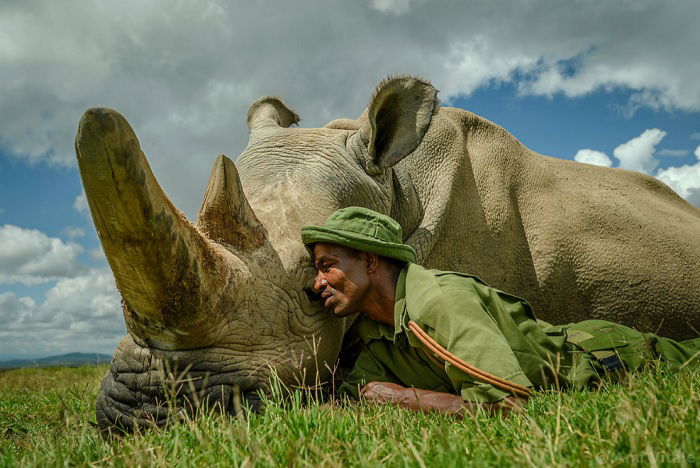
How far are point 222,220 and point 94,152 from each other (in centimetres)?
100

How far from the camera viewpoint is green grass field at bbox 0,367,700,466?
177 cm

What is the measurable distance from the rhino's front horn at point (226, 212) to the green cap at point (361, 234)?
0.32 metres

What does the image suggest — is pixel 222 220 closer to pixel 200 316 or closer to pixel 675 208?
pixel 200 316

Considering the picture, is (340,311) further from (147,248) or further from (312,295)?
(147,248)

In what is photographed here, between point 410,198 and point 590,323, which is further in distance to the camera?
point 410,198

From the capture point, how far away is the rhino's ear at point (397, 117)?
473cm

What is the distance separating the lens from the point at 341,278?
3588 mm

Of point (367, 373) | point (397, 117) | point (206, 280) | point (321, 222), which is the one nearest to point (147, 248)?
point (206, 280)

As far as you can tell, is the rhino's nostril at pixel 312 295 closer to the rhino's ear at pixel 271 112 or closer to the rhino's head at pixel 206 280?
the rhino's head at pixel 206 280

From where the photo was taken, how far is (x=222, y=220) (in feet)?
11.5

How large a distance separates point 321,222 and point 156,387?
1387 millimetres

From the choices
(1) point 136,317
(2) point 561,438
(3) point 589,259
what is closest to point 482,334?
(2) point 561,438

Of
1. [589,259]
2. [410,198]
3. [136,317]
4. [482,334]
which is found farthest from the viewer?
[589,259]

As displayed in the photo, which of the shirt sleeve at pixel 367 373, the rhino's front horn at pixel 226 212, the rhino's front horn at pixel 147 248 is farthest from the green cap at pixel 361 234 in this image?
the shirt sleeve at pixel 367 373
